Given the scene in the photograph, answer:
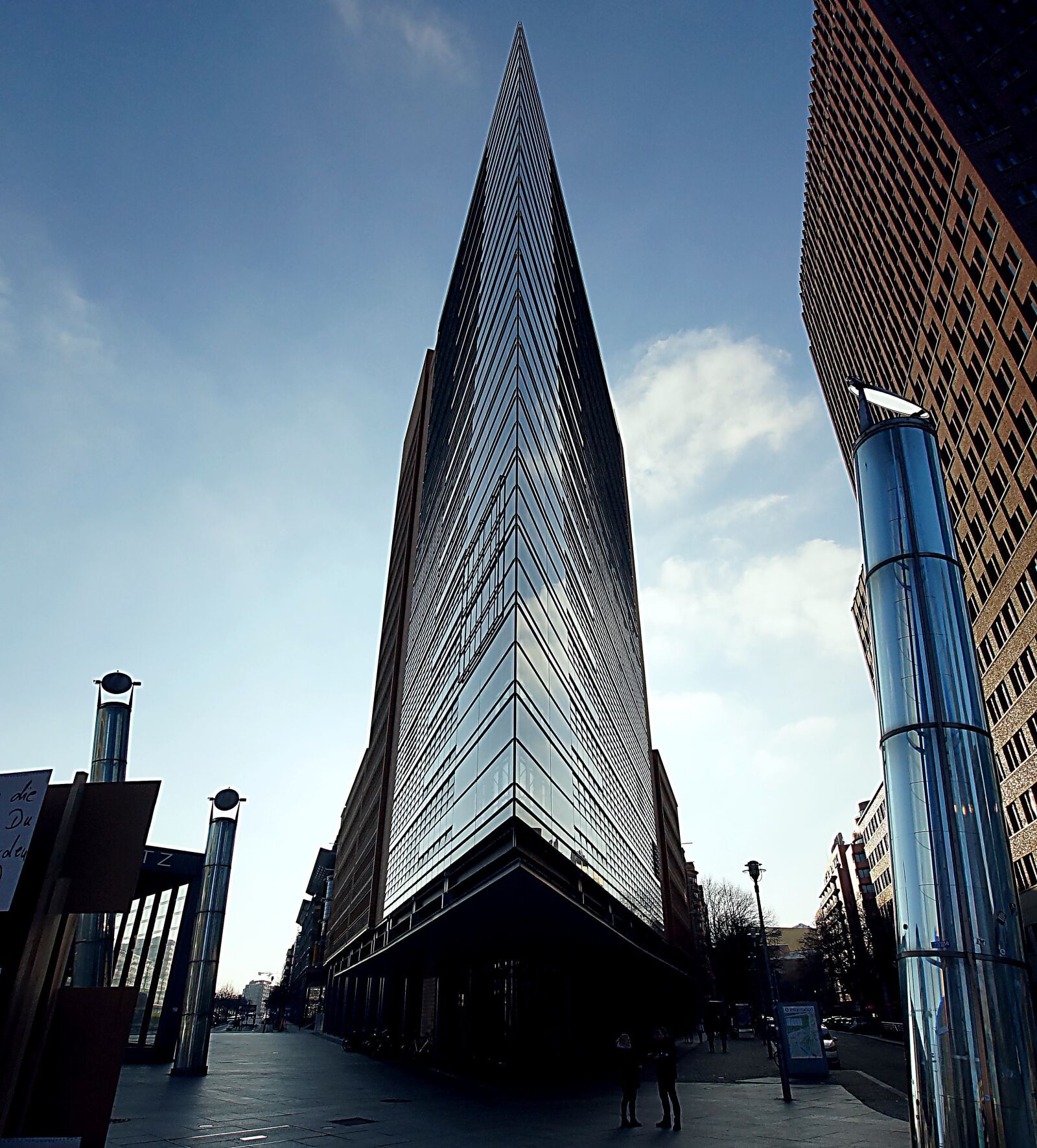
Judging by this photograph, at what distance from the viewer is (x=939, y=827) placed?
29.0ft

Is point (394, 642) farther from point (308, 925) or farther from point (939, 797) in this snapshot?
point (308, 925)

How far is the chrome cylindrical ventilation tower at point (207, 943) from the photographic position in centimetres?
2639

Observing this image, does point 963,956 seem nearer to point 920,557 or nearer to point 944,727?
point 944,727

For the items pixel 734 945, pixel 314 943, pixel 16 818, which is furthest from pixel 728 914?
pixel 16 818

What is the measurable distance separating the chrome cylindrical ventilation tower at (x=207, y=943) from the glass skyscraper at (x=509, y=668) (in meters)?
7.20

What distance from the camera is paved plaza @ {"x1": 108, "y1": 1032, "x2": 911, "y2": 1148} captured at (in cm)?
1332

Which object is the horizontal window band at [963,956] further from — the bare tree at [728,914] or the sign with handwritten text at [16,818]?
the bare tree at [728,914]

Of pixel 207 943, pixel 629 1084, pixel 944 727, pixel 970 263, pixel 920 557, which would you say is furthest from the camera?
pixel 970 263

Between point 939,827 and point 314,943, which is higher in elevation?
point 939,827

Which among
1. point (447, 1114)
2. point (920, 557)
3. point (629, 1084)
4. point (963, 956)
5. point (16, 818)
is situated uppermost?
point (920, 557)

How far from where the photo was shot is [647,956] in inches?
1426

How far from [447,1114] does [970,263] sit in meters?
52.7

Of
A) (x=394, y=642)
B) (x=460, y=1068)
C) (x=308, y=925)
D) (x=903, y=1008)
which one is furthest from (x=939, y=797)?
(x=308, y=925)

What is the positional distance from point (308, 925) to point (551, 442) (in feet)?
407
